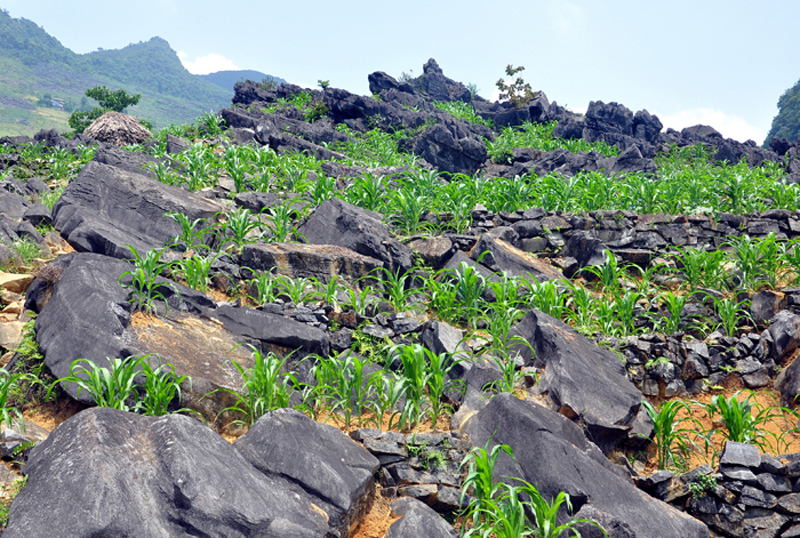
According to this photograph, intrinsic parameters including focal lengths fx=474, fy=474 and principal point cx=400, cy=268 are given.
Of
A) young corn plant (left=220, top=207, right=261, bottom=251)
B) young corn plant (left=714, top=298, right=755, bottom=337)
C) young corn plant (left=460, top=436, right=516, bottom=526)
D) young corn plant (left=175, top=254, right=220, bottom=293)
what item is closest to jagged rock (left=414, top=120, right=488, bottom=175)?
young corn plant (left=220, top=207, right=261, bottom=251)

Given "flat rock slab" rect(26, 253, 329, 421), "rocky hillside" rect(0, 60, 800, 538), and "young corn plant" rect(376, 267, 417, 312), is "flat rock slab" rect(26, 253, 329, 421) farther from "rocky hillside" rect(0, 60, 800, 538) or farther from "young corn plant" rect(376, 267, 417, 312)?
"young corn plant" rect(376, 267, 417, 312)

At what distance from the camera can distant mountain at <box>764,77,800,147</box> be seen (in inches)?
2171

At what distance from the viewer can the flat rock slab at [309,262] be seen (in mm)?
7238

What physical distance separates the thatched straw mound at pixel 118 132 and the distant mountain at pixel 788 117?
64.3 m

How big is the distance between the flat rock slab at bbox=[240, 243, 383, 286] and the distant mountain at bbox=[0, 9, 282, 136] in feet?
239

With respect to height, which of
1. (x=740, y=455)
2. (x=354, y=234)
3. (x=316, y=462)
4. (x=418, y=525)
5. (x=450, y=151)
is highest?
(x=450, y=151)

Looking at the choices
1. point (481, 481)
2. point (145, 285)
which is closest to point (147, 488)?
point (481, 481)

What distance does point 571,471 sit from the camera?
4.05m

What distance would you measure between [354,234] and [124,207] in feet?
13.0

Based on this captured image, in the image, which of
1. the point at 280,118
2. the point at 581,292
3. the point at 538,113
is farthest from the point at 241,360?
the point at 538,113

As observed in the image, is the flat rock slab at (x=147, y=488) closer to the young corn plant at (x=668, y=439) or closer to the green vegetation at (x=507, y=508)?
the green vegetation at (x=507, y=508)

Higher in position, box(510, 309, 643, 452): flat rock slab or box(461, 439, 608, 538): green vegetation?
box(510, 309, 643, 452): flat rock slab

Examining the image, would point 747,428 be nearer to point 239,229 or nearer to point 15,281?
point 239,229

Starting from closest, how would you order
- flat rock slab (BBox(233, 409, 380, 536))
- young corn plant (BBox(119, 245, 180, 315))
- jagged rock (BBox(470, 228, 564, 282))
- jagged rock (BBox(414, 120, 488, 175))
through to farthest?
flat rock slab (BBox(233, 409, 380, 536)), young corn plant (BBox(119, 245, 180, 315)), jagged rock (BBox(470, 228, 564, 282)), jagged rock (BBox(414, 120, 488, 175))
